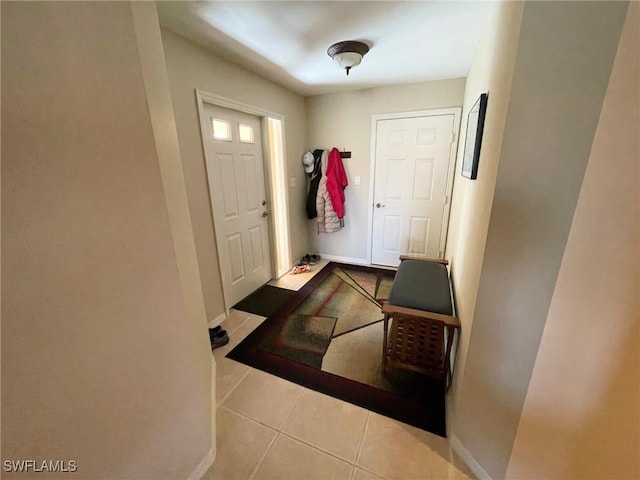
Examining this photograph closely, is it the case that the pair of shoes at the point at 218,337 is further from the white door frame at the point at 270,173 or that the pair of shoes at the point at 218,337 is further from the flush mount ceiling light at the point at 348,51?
the flush mount ceiling light at the point at 348,51

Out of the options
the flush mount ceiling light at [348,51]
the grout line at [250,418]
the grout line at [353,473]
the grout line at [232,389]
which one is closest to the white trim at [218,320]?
the grout line at [232,389]

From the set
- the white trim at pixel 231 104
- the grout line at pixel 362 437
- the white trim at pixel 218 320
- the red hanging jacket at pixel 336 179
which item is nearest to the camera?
the grout line at pixel 362 437

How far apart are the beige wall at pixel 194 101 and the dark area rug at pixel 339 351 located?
0.60 metres

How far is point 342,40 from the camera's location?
1813 millimetres

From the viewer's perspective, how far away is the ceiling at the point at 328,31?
56.8 inches

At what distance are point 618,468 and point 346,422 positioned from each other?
106 cm

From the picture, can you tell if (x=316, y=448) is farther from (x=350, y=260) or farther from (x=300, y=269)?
(x=350, y=260)

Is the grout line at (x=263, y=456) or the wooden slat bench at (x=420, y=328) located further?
the wooden slat bench at (x=420, y=328)

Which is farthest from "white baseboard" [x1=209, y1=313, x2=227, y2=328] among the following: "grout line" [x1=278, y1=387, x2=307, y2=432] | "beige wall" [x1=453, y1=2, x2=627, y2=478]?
"beige wall" [x1=453, y1=2, x2=627, y2=478]

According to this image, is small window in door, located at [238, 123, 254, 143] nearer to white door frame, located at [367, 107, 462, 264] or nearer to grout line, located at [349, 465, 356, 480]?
white door frame, located at [367, 107, 462, 264]

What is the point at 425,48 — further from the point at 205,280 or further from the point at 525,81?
the point at 205,280

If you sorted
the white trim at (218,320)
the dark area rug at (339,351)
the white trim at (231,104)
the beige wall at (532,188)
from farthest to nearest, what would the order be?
the white trim at (218,320) → the white trim at (231,104) → the dark area rug at (339,351) → the beige wall at (532,188)

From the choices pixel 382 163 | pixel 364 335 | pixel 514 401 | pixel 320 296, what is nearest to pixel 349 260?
pixel 320 296

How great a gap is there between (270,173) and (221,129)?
70 centimetres
